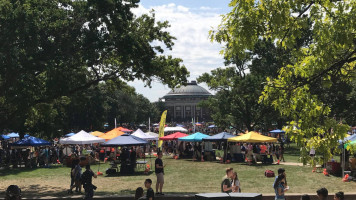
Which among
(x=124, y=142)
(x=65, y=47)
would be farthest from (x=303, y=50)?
(x=124, y=142)

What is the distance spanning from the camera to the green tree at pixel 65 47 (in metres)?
16.8

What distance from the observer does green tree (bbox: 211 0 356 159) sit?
26.1 feet

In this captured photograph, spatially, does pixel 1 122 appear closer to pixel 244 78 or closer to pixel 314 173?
pixel 314 173

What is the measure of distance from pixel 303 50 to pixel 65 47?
1147 cm

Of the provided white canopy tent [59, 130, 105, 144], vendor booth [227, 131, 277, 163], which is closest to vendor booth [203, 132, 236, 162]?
vendor booth [227, 131, 277, 163]

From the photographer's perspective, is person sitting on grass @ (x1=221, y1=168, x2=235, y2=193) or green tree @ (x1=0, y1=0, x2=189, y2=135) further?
green tree @ (x1=0, y1=0, x2=189, y2=135)

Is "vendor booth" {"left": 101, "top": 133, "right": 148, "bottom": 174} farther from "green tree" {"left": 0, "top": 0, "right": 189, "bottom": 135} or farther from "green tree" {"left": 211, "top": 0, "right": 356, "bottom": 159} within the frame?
"green tree" {"left": 211, "top": 0, "right": 356, "bottom": 159}

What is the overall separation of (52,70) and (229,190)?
32.3 feet

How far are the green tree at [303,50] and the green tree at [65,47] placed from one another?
32.4 ft

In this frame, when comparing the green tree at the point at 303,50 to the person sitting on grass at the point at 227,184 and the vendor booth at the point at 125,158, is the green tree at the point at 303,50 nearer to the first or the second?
the person sitting on grass at the point at 227,184

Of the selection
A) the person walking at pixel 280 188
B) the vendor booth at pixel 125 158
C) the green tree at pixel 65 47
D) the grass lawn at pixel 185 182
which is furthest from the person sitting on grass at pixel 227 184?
the vendor booth at pixel 125 158

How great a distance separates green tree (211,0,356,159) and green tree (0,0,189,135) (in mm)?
9887

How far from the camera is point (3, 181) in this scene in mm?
22219

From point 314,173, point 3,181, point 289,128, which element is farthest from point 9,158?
point 289,128
